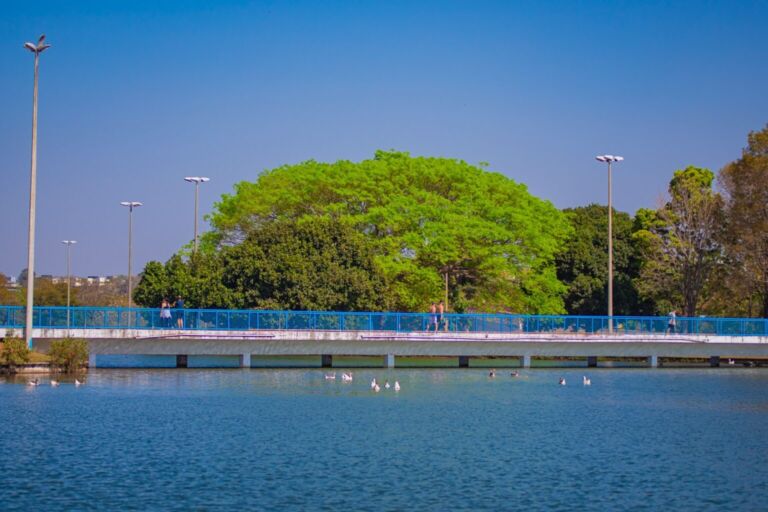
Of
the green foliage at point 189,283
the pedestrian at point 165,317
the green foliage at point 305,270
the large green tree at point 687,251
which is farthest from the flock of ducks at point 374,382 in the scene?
the large green tree at point 687,251

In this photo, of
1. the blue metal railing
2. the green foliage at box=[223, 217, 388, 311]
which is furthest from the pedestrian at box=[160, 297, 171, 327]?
the green foliage at box=[223, 217, 388, 311]

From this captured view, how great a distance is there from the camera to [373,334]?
58.6 meters

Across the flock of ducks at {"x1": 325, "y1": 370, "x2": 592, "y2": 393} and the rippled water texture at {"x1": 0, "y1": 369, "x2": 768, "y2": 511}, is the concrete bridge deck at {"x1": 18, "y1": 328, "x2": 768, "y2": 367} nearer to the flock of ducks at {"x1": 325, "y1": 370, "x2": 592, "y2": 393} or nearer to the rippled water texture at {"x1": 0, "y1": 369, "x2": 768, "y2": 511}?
the flock of ducks at {"x1": 325, "y1": 370, "x2": 592, "y2": 393}

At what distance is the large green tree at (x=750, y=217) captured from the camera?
7169 cm

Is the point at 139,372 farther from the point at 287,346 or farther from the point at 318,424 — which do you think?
the point at 318,424

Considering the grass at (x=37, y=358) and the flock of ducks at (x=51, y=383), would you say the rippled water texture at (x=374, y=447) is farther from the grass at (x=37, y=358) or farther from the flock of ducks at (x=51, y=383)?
the grass at (x=37, y=358)

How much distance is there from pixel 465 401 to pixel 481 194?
3428 centimetres

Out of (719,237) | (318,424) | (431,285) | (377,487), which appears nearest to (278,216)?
(431,285)

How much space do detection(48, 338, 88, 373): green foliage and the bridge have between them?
2.78 meters

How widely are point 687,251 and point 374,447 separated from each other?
177 ft

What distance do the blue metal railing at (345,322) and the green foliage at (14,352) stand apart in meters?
4.56

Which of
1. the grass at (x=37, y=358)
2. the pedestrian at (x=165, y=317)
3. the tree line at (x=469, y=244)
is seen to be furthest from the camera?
the tree line at (x=469, y=244)

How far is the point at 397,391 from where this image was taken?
4509 centimetres

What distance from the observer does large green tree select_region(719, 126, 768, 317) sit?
71.7m
